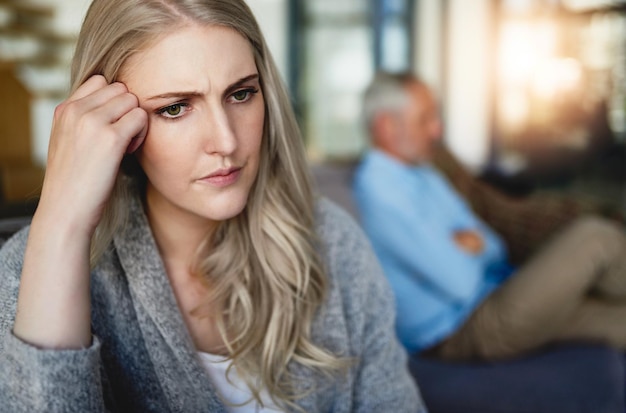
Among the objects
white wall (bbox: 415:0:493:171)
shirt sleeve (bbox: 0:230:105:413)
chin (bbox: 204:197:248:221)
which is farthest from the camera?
white wall (bbox: 415:0:493:171)

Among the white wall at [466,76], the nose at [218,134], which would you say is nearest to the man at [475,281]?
the nose at [218,134]

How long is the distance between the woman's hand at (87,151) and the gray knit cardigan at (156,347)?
0.15 metres

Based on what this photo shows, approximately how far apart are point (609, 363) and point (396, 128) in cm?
113

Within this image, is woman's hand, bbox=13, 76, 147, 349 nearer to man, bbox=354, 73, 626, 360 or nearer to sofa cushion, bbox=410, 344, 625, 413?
sofa cushion, bbox=410, 344, 625, 413

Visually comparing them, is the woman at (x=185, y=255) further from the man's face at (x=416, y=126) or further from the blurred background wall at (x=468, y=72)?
the blurred background wall at (x=468, y=72)

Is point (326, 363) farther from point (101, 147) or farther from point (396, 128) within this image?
point (396, 128)

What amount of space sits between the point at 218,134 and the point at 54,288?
318 millimetres

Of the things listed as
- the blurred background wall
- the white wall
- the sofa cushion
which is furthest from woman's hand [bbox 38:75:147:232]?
the white wall

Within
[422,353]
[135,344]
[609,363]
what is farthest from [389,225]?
[135,344]

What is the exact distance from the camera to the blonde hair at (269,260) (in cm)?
113

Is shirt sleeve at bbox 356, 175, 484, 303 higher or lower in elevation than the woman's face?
lower

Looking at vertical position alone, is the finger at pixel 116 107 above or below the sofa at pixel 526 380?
above

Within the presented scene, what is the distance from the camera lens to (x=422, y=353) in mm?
2188

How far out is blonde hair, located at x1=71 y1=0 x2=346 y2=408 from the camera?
113 cm
